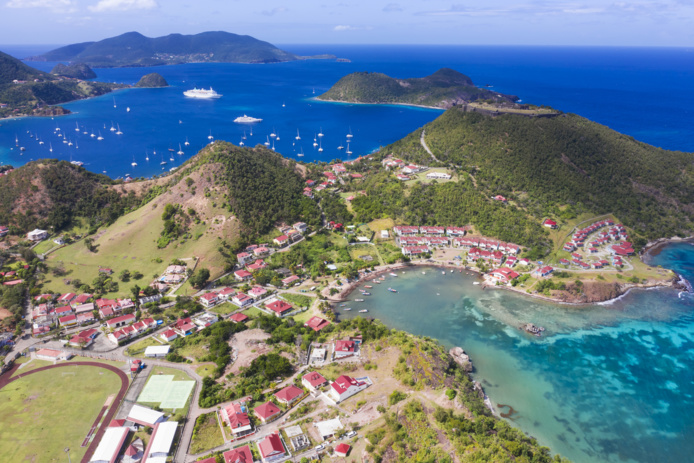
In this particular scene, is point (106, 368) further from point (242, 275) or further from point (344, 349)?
point (344, 349)

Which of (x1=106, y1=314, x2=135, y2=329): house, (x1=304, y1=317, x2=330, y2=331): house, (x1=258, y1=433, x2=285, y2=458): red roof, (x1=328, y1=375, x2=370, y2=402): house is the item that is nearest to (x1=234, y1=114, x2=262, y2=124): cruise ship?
(x1=106, y1=314, x2=135, y2=329): house

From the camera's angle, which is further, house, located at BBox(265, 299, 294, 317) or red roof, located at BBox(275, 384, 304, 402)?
house, located at BBox(265, 299, 294, 317)

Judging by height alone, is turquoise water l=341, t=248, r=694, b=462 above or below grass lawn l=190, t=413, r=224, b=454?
below

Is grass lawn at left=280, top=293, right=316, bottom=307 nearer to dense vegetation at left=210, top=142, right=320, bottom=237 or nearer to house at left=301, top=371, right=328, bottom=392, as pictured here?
house at left=301, top=371, right=328, bottom=392

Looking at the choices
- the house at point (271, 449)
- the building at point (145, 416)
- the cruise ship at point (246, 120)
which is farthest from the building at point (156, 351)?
the cruise ship at point (246, 120)

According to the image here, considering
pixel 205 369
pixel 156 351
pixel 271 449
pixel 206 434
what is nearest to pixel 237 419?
pixel 206 434
